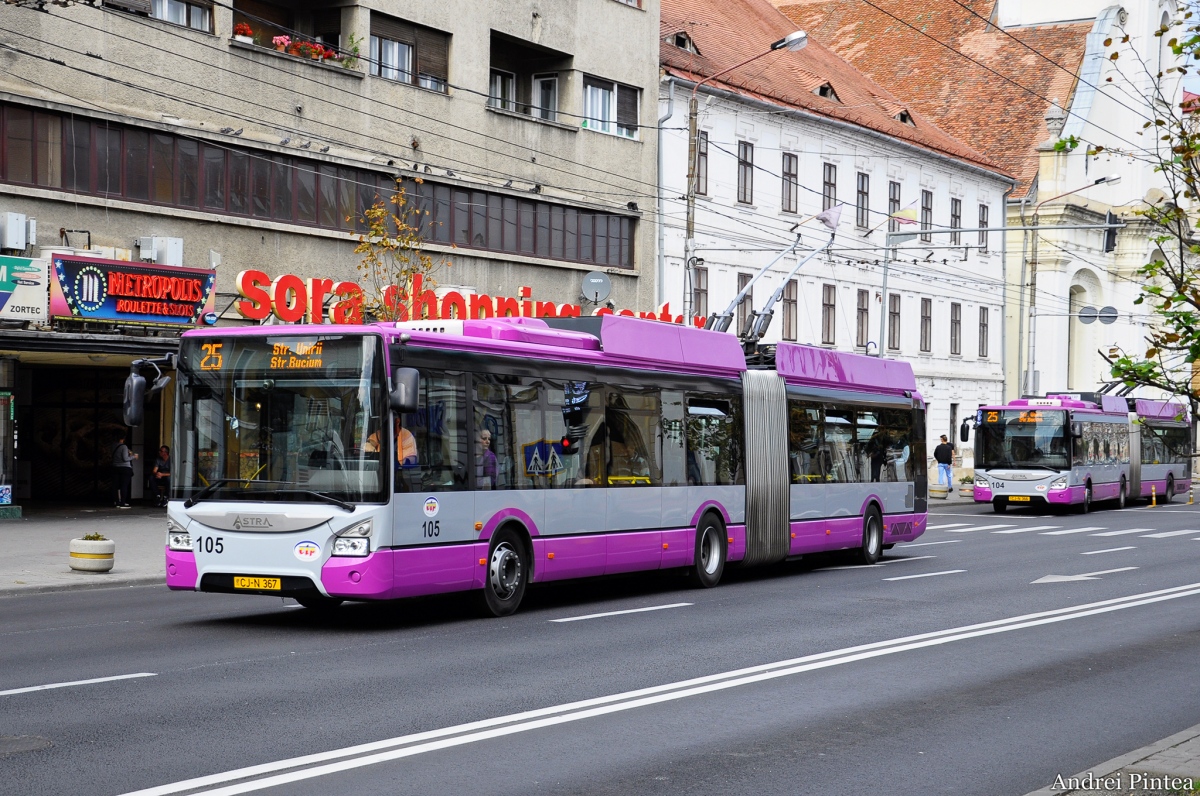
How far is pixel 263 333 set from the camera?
14.1 meters

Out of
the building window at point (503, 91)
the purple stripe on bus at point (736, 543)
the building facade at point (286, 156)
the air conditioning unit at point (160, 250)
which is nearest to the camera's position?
the purple stripe on bus at point (736, 543)

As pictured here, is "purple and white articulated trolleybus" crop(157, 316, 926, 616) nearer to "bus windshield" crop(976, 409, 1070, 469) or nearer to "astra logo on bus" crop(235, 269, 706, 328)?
"astra logo on bus" crop(235, 269, 706, 328)

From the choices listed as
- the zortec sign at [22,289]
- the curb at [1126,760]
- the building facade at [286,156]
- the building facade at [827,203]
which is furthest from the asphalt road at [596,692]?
the building facade at [827,203]

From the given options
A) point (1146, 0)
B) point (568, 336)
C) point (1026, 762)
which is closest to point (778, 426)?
point (568, 336)

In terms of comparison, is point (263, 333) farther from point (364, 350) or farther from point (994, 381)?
point (994, 381)

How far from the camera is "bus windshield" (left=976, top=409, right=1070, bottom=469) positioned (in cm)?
4153

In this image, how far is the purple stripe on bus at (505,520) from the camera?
594 inches

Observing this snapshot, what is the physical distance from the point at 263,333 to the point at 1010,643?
7.15 meters

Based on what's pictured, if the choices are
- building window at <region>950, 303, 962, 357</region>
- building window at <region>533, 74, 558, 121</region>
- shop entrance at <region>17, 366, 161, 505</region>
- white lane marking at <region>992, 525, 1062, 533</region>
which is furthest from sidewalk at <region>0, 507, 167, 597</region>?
building window at <region>950, 303, 962, 357</region>

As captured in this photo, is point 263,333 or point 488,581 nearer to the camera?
point 263,333

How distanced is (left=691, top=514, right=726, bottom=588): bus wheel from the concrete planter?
283 inches

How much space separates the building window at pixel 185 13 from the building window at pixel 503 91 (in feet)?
27.6

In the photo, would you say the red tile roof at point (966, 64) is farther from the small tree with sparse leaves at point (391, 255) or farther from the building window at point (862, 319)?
the small tree with sparse leaves at point (391, 255)

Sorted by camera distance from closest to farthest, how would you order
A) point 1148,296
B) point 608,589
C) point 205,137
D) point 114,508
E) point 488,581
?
1. point 1148,296
2. point 488,581
3. point 608,589
4. point 205,137
5. point 114,508
